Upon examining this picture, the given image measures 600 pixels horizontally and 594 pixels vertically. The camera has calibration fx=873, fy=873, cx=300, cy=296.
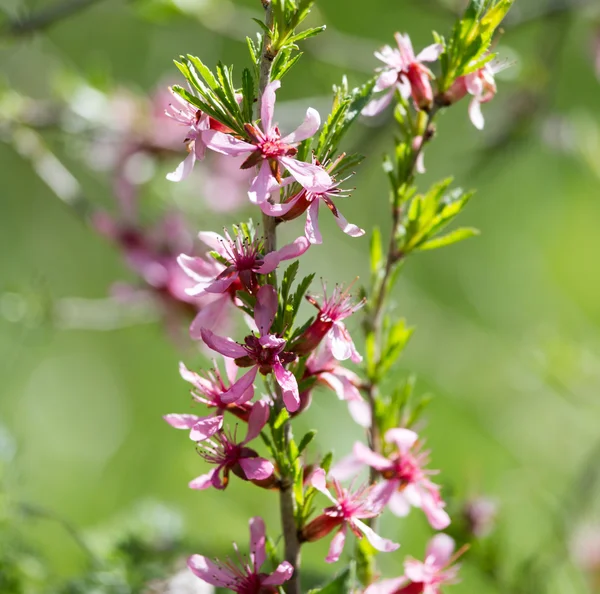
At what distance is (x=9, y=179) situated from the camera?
236 cm

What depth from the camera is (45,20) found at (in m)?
0.83

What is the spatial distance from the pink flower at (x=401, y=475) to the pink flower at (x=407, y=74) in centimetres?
18

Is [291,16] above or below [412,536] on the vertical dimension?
below

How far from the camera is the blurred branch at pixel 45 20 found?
2.72ft

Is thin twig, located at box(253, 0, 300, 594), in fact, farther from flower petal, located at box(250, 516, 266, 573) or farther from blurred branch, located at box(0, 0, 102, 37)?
blurred branch, located at box(0, 0, 102, 37)

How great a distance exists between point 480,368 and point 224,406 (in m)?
1.21

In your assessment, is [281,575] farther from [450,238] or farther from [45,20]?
[45,20]

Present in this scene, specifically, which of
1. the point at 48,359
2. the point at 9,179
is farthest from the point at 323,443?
the point at 9,179

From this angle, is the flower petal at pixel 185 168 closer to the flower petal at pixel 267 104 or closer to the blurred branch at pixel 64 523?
the flower petal at pixel 267 104

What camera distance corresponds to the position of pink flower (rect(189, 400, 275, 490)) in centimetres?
41

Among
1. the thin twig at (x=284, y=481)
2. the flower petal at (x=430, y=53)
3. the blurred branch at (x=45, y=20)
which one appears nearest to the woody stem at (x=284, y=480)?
the thin twig at (x=284, y=481)

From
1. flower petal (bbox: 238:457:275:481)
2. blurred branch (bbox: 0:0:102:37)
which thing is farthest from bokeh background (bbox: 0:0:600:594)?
flower petal (bbox: 238:457:275:481)

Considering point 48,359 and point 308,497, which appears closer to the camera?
point 308,497

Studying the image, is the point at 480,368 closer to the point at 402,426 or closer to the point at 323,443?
the point at 323,443
